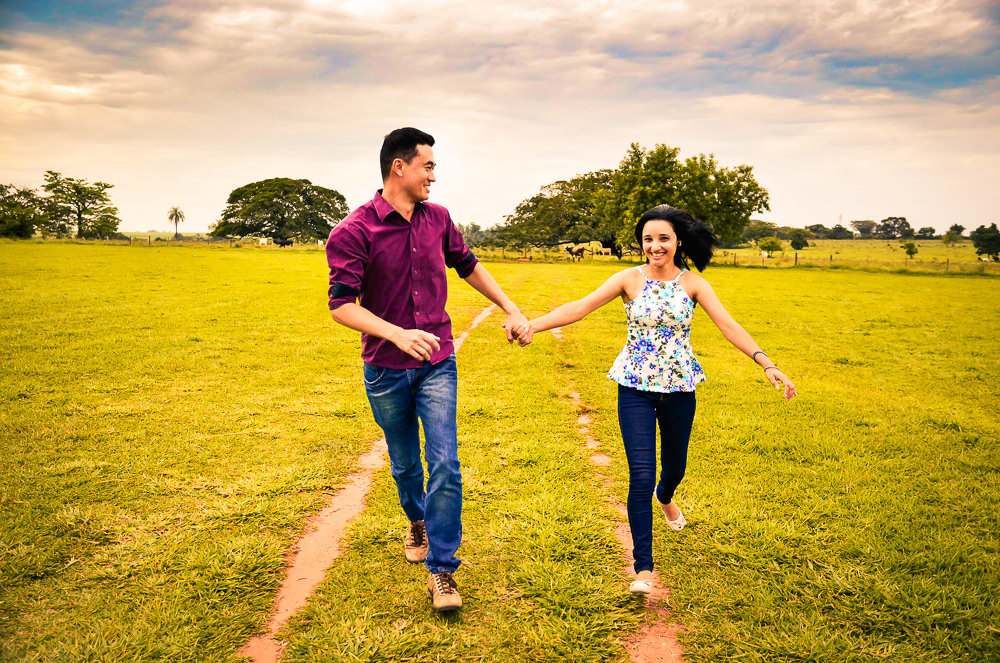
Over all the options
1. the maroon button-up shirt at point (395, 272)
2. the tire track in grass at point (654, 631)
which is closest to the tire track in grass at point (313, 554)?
the maroon button-up shirt at point (395, 272)

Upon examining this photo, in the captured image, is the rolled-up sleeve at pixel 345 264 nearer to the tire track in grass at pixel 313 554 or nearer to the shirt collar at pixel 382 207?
the shirt collar at pixel 382 207

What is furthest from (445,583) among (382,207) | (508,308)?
(382,207)

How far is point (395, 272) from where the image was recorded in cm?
362

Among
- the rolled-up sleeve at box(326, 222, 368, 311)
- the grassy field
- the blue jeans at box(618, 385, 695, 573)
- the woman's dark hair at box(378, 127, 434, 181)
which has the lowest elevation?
the grassy field

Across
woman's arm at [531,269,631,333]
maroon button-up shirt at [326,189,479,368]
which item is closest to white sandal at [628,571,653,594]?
woman's arm at [531,269,631,333]

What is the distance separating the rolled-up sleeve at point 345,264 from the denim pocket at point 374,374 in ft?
1.64

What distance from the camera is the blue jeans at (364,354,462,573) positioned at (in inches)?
140

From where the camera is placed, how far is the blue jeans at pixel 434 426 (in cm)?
355

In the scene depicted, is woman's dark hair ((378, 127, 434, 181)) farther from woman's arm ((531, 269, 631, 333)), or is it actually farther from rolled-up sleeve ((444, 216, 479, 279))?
woman's arm ((531, 269, 631, 333))

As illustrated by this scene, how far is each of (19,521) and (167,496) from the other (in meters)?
1.07

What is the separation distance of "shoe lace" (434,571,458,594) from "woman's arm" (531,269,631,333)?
5.84ft

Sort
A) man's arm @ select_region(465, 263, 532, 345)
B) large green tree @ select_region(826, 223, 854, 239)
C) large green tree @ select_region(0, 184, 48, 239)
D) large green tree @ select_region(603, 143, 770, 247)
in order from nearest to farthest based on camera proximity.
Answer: man's arm @ select_region(465, 263, 532, 345) → large green tree @ select_region(603, 143, 770, 247) → large green tree @ select_region(0, 184, 48, 239) → large green tree @ select_region(826, 223, 854, 239)

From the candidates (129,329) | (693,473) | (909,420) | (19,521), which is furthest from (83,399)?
(909,420)

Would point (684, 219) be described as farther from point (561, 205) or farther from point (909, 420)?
point (561, 205)
